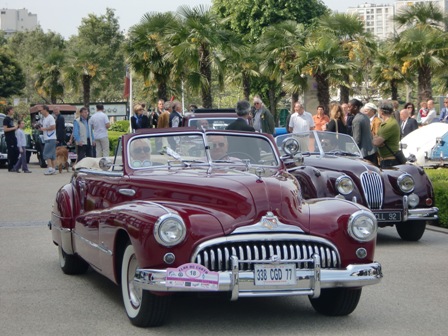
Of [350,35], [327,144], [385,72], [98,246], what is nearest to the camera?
[98,246]

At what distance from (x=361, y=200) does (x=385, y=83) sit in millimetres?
34032

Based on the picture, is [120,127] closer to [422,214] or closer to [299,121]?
[299,121]

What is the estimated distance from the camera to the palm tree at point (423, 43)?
38406 millimetres

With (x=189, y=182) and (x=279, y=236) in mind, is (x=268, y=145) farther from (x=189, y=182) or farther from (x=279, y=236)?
(x=279, y=236)

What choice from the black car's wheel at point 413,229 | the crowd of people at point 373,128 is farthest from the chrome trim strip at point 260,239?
the crowd of people at point 373,128

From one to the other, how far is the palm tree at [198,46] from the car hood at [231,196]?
2904 centimetres

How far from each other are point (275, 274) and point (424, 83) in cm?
3348

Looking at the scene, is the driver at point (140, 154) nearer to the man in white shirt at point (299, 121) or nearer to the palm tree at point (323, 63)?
the man in white shirt at point (299, 121)

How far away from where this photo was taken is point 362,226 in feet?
24.5

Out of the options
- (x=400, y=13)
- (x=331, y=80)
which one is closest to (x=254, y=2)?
(x=400, y=13)

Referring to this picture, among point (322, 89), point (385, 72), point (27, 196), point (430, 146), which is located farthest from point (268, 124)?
point (385, 72)

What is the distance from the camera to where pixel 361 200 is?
1241 centimetres

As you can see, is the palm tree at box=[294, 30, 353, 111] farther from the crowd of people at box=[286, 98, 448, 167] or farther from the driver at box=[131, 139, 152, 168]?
the driver at box=[131, 139, 152, 168]

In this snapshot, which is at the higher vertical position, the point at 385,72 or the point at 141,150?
the point at 385,72
